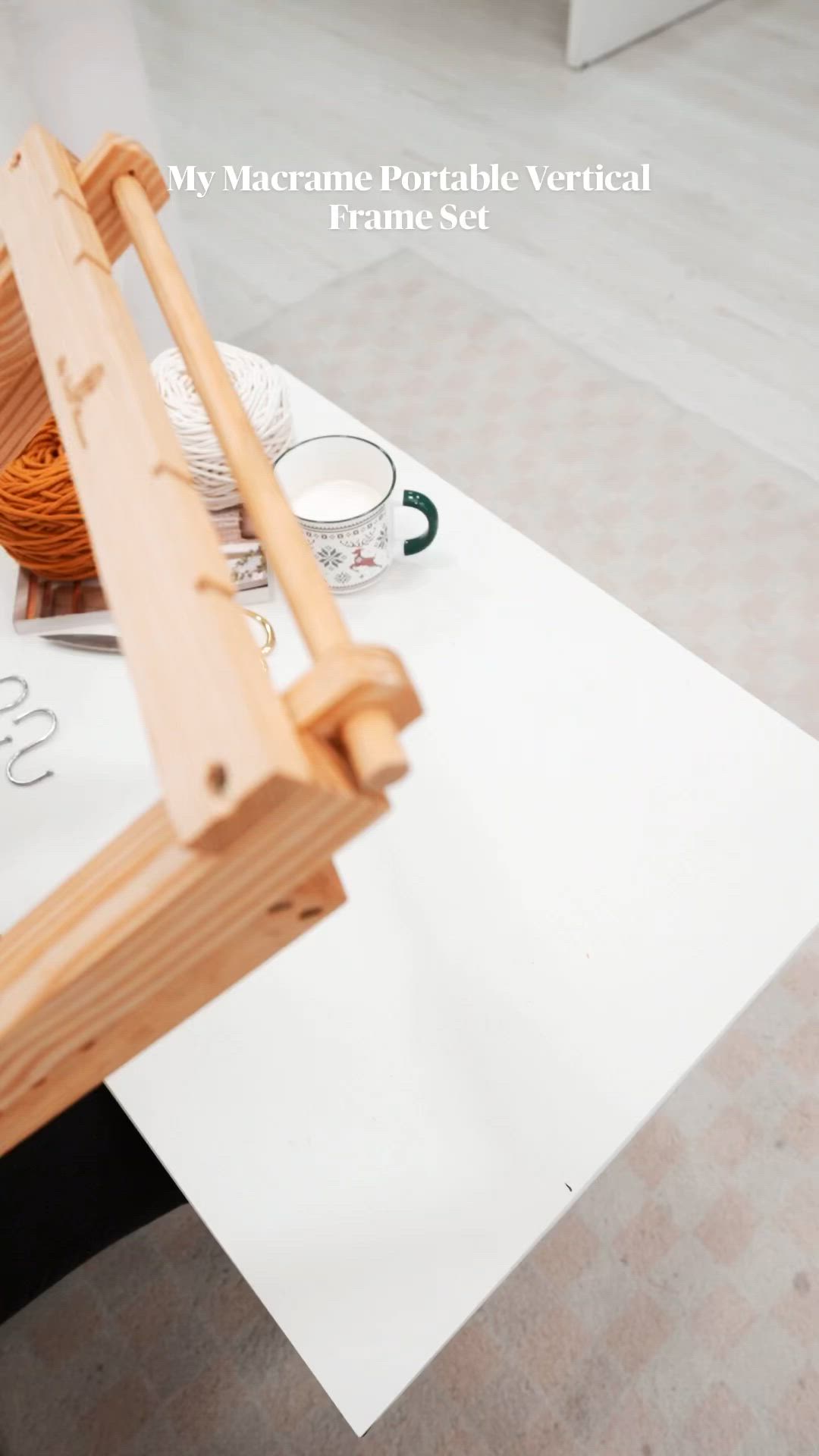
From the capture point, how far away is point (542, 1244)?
41.8 inches

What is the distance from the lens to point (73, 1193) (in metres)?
0.72

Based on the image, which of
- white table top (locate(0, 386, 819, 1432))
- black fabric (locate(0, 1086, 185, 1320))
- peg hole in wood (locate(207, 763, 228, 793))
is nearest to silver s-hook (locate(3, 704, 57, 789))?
white table top (locate(0, 386, 819, 1432))

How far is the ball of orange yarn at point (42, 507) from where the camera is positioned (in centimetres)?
75

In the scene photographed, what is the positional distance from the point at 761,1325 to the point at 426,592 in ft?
2.61

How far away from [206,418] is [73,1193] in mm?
566

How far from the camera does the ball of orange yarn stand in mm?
754

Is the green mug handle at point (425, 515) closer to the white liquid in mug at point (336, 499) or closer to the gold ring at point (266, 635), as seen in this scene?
the white liquid in mug at point (336, 499)

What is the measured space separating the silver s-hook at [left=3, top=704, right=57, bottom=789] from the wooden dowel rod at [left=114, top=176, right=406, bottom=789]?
0.35m

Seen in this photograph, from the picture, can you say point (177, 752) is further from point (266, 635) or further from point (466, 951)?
point (266, 635)

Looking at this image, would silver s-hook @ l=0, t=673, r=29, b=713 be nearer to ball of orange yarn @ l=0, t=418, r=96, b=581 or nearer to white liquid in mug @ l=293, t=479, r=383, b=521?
ball of orange yarn @ l=0, t=418, r=96, b=581

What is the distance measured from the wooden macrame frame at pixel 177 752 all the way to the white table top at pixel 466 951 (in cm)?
20

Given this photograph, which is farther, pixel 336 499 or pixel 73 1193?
pixel 336 499

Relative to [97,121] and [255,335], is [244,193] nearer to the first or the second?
[255,335]

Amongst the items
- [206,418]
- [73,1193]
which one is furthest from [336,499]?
[73,1193]
